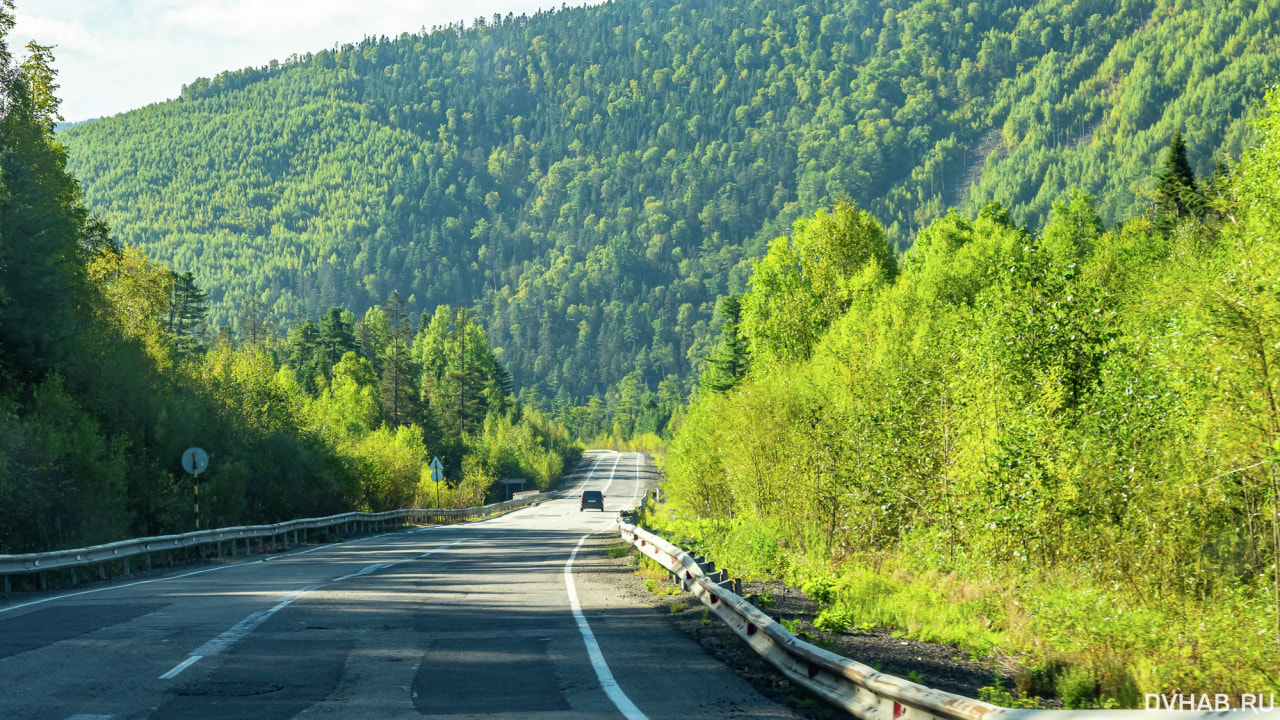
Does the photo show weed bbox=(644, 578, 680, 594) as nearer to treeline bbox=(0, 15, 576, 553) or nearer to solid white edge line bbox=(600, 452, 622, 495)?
treeline bbox=(0, 15, 576, 553)

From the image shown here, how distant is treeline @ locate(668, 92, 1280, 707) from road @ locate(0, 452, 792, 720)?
2.98m

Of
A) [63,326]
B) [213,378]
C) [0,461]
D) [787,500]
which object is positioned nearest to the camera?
[0,461]

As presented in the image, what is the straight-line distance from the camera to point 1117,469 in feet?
44.7

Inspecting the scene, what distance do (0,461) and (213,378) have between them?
20.8 metres

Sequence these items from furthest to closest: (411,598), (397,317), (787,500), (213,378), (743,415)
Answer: (397,317)
(213,378)
(743,415)
(787,500)
(411,598)

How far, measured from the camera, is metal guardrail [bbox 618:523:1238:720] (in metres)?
5.89

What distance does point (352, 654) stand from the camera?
10734mm

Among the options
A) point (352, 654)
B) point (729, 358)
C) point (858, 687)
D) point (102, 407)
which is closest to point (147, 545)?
point (102, 407)

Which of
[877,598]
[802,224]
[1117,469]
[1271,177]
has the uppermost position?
[802,224]

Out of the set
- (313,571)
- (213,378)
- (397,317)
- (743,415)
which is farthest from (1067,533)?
(397,317)

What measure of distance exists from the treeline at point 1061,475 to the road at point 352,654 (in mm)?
2982

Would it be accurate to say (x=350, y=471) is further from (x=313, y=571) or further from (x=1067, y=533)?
(x=1067, y=533)

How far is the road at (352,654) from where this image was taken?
327 inches

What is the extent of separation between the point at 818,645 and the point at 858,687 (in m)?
2.57
